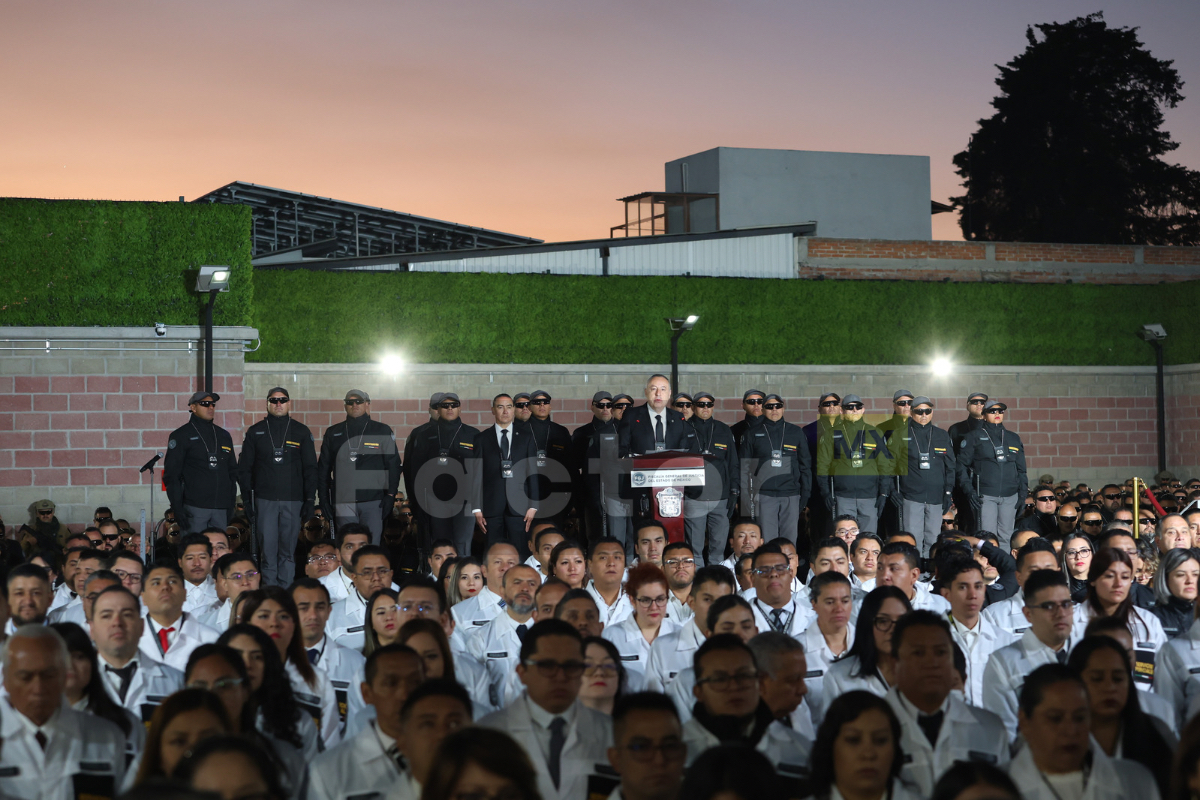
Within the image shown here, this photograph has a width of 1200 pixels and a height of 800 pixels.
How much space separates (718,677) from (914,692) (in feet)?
2.74

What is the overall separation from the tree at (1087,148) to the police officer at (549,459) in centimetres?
3202

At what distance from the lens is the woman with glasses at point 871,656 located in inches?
222

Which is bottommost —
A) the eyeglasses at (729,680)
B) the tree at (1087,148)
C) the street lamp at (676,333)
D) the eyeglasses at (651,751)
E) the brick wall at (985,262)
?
the eyeglasses at (651,751)

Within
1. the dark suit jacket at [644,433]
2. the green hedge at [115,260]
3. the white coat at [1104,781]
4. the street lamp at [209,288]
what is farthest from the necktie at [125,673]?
the green hedge at [115,260]

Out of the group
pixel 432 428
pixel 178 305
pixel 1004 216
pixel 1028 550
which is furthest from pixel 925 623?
pixel 1004 216

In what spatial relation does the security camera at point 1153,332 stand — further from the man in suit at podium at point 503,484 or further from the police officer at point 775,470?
the man in suit at podium at point 503,484

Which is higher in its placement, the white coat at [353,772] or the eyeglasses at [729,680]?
the eyeglasses at [729,680]

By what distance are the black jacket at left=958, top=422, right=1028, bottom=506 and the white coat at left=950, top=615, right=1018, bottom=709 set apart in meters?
6.88

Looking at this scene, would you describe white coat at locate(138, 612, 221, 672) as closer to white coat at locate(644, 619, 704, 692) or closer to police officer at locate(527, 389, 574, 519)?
white coat at locate(644, 619, 704, 692)

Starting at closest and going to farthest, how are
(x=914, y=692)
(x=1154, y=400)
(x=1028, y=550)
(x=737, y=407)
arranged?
1. (x=914, y=692)
2. (x=1028, y=550)
3. (x=737, y=407)
4. (x=1154, y=400)

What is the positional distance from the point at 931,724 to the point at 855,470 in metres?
7.97

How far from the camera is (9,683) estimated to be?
4.70 m

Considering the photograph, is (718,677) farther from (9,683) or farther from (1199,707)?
(9,683)

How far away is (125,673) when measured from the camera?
5.85 metres
